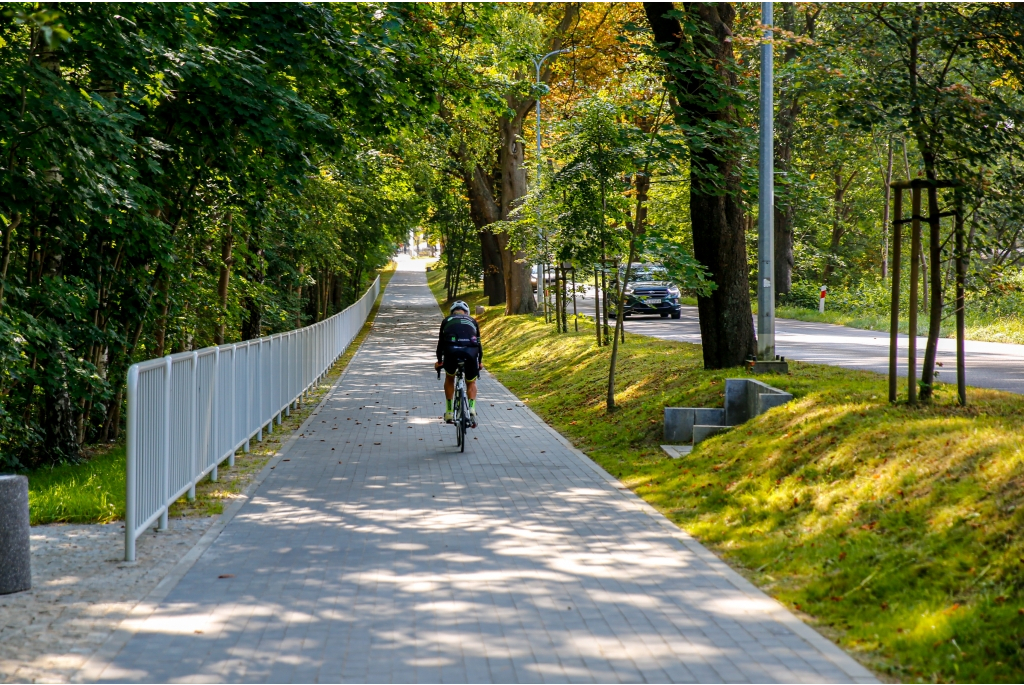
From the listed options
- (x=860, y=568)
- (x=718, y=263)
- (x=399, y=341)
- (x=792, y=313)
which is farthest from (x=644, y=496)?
(x=399, y=341)

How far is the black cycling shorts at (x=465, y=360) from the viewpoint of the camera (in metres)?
13.3

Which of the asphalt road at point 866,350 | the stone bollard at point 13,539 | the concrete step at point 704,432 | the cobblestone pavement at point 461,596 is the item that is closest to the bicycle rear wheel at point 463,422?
the cobblestone pavement at point 461,596

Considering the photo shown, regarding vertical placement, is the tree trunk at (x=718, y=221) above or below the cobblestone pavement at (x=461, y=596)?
above

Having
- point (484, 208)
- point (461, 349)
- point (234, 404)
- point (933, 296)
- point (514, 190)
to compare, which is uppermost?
point (514, 190)

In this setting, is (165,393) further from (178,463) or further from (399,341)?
(399,341)

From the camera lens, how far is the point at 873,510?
733 centimetres

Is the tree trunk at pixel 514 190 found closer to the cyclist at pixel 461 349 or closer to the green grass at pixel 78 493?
the cyclist at pixel 461 349

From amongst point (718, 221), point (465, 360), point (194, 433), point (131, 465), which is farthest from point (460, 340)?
point (131, 465)

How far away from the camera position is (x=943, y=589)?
19.3ft

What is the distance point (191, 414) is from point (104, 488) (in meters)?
1.46

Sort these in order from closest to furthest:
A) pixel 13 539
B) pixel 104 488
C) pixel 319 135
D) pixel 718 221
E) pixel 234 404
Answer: pixel 13 539, pixel 104 488, pixel 234 404, pixel 319 135, pixel 718 221

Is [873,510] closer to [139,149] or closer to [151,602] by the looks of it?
[151,602]

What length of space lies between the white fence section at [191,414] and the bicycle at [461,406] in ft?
8.72

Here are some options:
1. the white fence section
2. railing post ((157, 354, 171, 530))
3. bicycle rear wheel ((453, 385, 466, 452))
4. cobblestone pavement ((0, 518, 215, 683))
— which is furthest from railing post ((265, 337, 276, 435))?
railing post ((157, 354, 171, 530))
